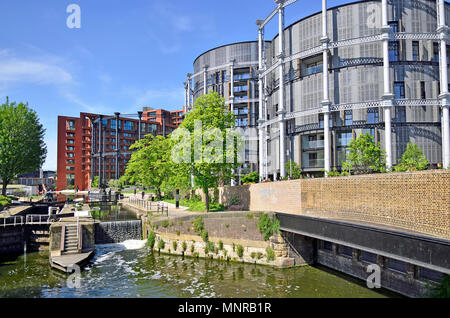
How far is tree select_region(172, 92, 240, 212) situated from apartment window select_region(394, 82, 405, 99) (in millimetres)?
20643

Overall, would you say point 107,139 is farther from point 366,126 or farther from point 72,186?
point 366,126

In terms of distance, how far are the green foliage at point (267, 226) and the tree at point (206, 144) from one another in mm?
8377

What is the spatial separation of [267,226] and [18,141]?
136ft

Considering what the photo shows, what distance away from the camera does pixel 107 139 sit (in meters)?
102

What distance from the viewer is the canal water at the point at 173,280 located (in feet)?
47.3

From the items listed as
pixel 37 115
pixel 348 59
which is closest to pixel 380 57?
pixel 348 59

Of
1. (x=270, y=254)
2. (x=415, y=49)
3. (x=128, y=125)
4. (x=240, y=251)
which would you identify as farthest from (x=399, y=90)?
(x=128, y=125)

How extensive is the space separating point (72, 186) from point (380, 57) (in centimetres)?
9174

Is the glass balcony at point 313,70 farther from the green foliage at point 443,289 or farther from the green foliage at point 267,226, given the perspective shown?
the green foliage at point 443,289

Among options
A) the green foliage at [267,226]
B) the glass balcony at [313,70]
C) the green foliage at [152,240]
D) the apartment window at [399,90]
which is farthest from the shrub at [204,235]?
the apartment window at [399,90]

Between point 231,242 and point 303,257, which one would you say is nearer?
point 303,257

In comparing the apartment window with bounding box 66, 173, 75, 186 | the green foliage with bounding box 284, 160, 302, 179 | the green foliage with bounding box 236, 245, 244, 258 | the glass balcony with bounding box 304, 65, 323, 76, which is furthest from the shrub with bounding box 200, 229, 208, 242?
the apartment window with bounding box 66, 173, 75, 186

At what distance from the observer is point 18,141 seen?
145 feet

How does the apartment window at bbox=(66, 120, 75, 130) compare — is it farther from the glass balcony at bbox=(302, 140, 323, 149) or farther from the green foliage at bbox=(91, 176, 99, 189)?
the glass balcony at bbox=(302, 140, 323, 149)
